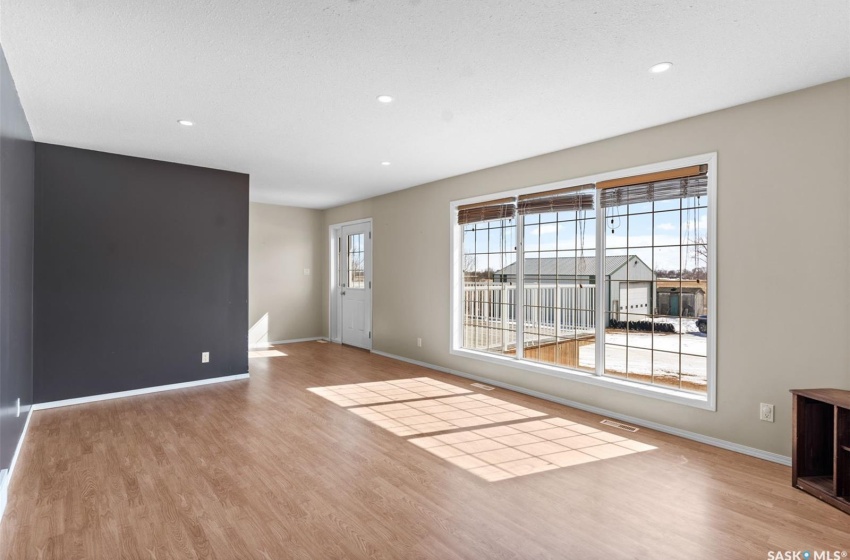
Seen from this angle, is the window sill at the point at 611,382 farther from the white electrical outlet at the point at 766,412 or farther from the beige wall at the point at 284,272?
the beige wall at the point at 284,272

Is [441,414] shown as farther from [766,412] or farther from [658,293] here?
[766,412]

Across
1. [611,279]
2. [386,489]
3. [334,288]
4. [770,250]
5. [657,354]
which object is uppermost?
[770,250]

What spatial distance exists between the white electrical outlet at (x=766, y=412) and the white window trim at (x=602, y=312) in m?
0.28

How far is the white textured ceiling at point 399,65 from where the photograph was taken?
6.91 feet

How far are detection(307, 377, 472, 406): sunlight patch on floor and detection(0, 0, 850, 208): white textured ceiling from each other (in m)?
2.58

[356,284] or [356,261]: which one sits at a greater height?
[356,261]

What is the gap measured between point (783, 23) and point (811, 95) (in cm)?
105

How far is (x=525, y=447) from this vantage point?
3248 mm

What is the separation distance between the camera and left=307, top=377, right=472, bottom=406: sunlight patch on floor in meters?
4.53

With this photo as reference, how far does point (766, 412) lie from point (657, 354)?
0.88 meters

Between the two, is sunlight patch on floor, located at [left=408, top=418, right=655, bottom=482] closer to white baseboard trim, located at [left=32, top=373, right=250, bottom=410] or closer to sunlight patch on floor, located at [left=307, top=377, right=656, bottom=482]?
sunlight patch on floor, located at [left=307, top=377, right=656, bottom=482]

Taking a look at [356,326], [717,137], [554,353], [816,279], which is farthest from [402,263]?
[816,279]

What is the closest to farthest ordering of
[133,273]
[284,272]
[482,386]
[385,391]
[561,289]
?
1. [561,289]
2. [133,273]
3. [385,391]
4. [482,386]
5. [284,272]

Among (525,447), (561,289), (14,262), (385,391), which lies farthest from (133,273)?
(561,289)
